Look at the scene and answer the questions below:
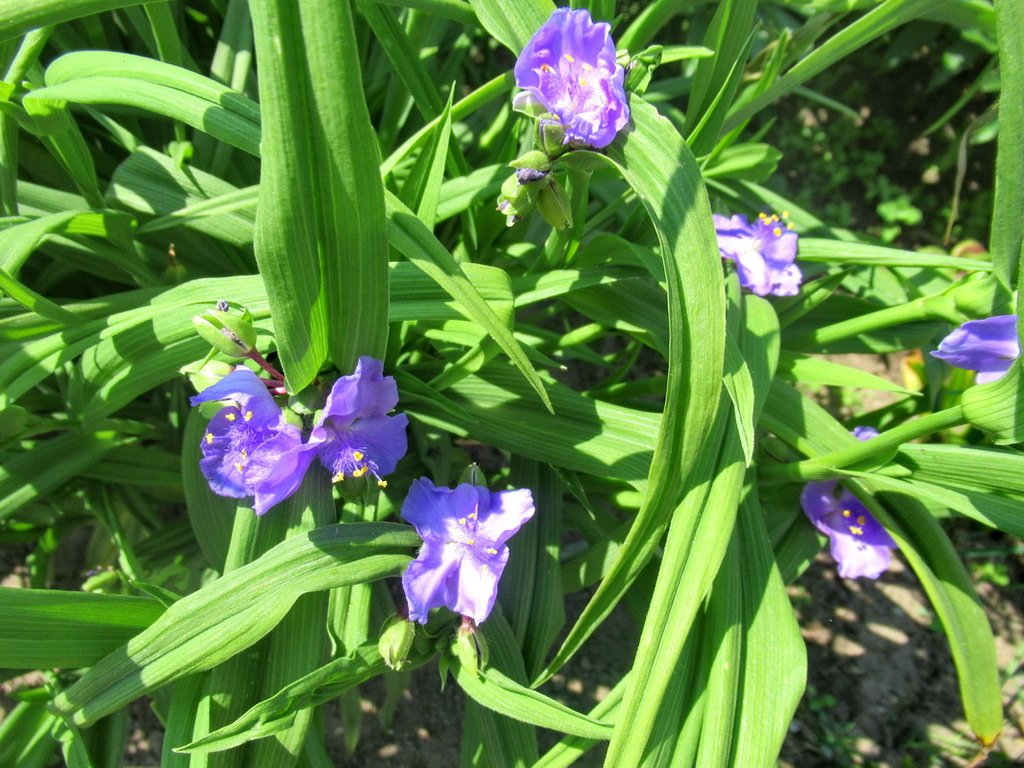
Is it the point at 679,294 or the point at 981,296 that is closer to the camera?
the point at 679,294

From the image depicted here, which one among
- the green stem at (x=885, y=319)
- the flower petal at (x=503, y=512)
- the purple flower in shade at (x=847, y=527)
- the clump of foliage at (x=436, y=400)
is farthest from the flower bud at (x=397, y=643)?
the green stem at (x=885, y=319)

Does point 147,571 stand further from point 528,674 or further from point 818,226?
point 818,226

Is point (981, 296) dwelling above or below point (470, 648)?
above

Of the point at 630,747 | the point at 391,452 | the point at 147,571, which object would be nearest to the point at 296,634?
the point at 391,452

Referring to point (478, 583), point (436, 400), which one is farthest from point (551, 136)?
point (478, 583)

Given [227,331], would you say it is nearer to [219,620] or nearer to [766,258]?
[219,620]

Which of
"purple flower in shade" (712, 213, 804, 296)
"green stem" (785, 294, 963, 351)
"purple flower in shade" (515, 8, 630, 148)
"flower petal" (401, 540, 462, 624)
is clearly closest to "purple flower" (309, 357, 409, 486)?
"flower petal" (401, 540, 462, 624)

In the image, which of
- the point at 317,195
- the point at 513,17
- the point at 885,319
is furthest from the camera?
the point at 885,319
